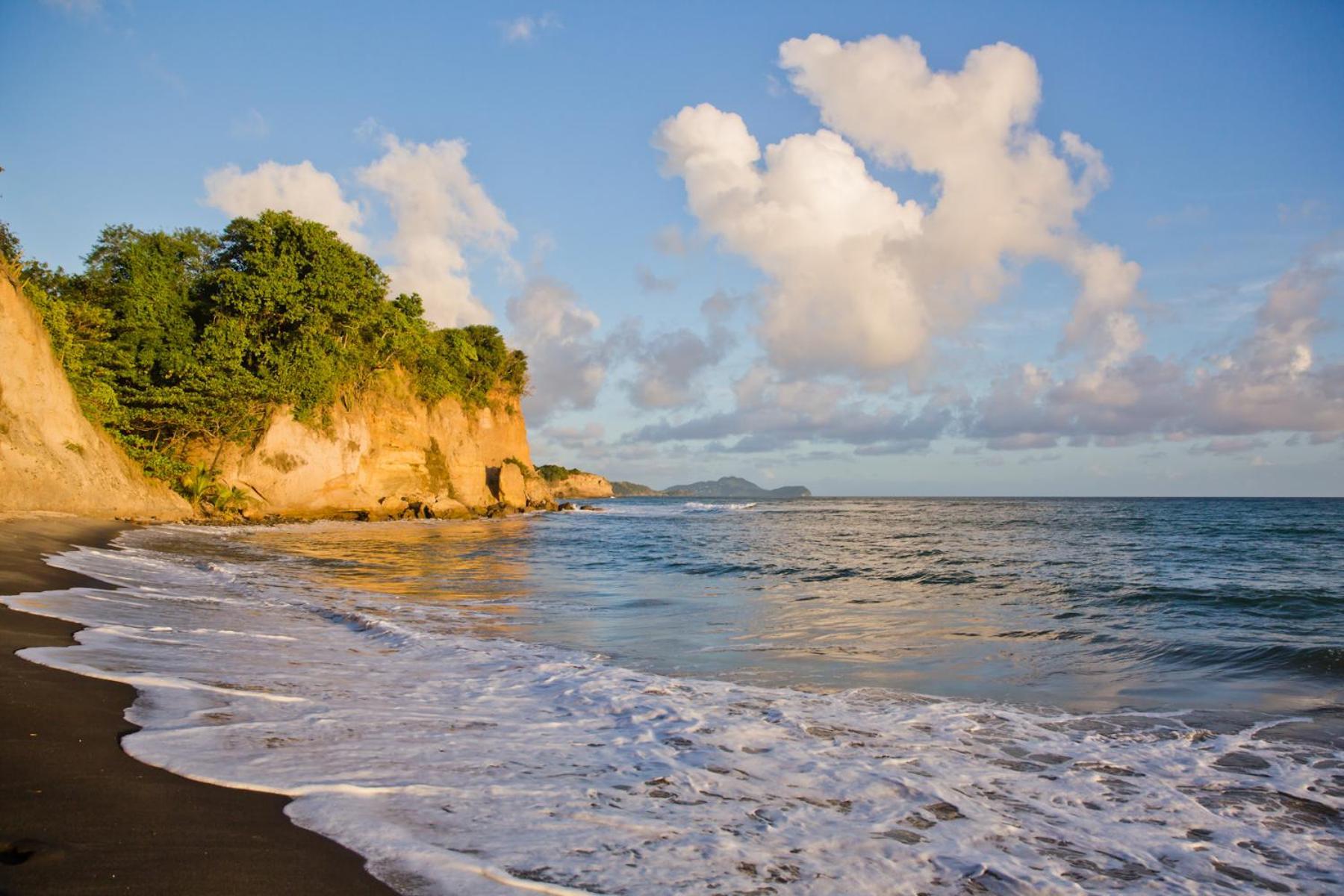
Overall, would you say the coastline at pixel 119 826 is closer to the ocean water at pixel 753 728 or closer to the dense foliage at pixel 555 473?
the ocean water at pixel 753 728

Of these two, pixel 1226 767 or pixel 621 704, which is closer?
pixel 1226 767

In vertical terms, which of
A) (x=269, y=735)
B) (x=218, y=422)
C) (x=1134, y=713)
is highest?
(x=218, y=422)

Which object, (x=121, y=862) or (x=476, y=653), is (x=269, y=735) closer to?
(x=121, y=862)

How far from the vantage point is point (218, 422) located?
2981cm

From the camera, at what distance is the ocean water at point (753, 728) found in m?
3.03

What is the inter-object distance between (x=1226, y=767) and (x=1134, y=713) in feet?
4.18

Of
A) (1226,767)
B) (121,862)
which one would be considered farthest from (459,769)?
(1226,767)

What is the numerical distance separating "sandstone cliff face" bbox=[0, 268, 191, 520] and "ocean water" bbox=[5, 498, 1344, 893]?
7.53 metres

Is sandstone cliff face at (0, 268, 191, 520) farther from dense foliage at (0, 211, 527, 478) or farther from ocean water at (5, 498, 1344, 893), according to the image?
ocean water at (5, 498, 1344, 893)

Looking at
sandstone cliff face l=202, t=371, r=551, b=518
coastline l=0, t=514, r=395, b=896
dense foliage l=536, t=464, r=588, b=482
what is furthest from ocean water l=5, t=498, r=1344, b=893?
dense foliage l=536, t=464, r=588, b=482

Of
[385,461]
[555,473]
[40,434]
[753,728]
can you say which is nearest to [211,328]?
[40,434]

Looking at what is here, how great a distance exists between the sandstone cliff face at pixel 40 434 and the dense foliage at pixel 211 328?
311 cm

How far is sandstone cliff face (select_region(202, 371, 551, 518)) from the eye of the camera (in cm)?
3284

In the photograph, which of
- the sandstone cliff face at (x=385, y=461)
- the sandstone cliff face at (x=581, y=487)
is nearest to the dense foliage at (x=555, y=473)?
the sandstone cliff face at (x=581, y=487)
